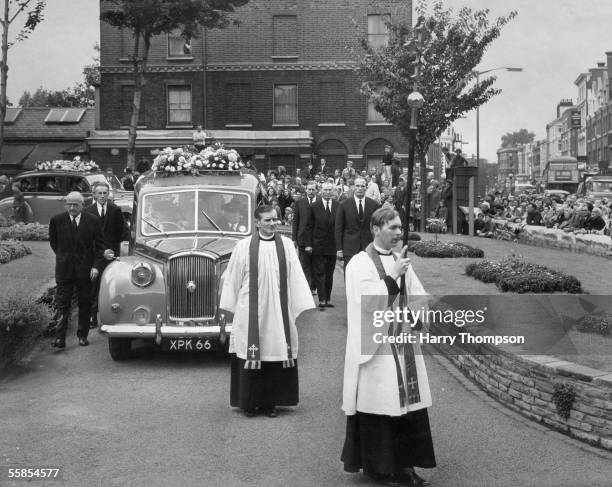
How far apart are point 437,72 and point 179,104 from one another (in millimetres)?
18946

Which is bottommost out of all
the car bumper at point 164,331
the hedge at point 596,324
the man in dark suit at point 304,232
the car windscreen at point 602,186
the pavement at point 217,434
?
the pavement at point 217,434

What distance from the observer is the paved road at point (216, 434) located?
6.99m

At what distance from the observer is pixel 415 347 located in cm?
683

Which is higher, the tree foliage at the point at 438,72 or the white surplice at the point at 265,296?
the tree foliage at the point at 438,72

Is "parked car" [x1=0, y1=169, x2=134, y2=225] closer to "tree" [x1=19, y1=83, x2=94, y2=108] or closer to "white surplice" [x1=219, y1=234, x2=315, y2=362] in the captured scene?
"white surplice" [x1=219, y1=234, x2=315, y2=362]

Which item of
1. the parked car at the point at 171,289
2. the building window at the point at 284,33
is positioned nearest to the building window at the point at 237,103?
the building window at the point at 284,33

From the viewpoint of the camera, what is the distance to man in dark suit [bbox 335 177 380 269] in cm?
1455

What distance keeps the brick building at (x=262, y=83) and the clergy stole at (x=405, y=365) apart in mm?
38314

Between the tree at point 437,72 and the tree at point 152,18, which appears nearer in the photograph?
the tree at point 437,72

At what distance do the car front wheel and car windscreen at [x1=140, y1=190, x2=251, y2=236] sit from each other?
5.08ft

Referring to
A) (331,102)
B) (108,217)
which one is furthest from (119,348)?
(331,102)

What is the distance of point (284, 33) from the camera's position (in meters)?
45.4

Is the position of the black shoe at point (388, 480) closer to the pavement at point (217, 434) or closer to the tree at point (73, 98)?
the pavement at point (217, 434)

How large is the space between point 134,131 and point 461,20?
14.6 metres
